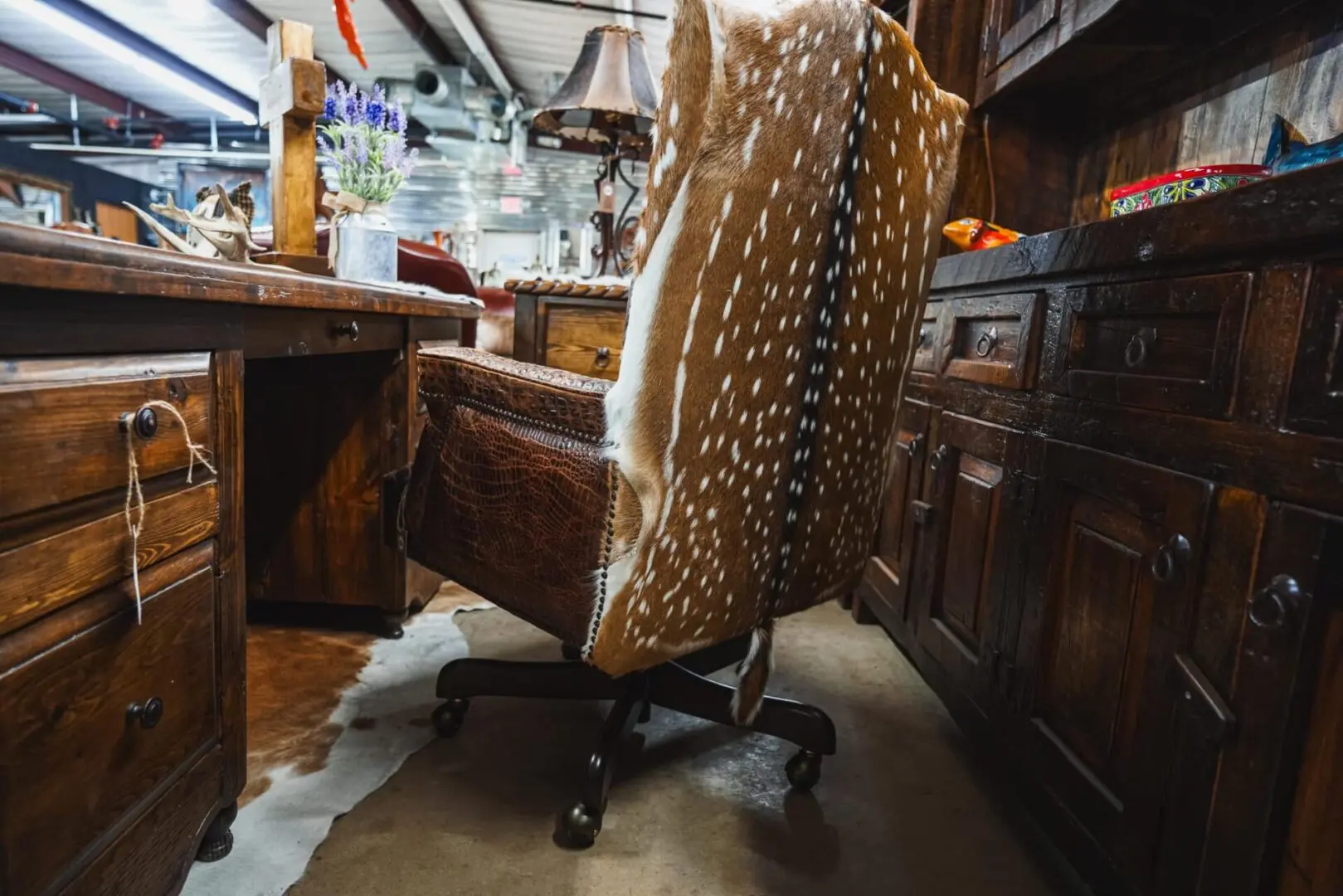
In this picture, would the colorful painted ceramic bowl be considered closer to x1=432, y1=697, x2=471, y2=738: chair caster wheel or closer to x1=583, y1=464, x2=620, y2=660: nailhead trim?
x1=583, y1=464, x2=620, y2=660: nailhead trim

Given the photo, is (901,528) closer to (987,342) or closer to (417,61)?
(987,342)

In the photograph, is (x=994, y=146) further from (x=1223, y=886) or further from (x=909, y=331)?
(x=1223, y=886)

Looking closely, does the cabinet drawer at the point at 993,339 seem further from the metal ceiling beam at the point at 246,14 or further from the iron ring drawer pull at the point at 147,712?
the metal ceiling beam at the point at 246,14

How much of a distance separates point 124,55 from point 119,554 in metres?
6.45

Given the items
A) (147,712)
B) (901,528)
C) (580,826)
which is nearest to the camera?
(147,712)

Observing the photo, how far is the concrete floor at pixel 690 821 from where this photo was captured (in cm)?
104

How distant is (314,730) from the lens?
4.45 ft

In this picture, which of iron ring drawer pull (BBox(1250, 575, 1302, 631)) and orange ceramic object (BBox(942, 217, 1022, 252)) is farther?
orange ceramic object (BBox(942, 217, 1022, 252))

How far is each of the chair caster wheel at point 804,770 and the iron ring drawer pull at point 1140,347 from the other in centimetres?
78

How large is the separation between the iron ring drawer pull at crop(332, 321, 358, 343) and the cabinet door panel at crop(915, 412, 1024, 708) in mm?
1158

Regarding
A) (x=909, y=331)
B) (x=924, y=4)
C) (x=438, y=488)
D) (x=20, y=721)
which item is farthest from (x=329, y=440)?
(x=924, y=4)

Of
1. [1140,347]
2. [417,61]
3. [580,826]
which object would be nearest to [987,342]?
[1140,347]

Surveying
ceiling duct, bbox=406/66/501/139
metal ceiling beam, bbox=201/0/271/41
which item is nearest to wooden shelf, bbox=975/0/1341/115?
metal ceiling beam, bbox=201/0/271/41

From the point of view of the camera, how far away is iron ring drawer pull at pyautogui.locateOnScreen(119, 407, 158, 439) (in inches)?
27.9
